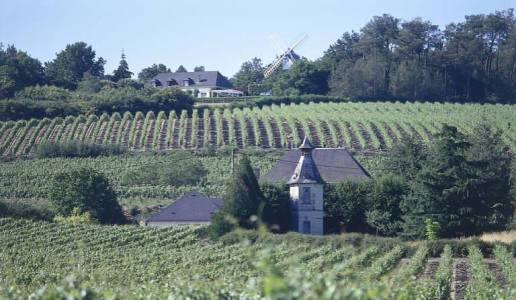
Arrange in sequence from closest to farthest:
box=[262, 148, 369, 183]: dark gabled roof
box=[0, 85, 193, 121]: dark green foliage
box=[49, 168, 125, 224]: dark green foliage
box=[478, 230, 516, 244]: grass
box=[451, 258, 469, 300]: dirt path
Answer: box=[451, 258, 469, 300]: dirt path, box=[478, 230, 516, 244]: grass, box=[49, 168, 125, 224]: dark green foliage, box=[262, 148, 369, 183]: dark gabled roof, box=[0, 85, 193, 121]: dark green foliage

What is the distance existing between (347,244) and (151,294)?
24121 millimetres

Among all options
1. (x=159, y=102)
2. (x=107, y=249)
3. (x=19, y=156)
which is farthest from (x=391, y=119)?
(x=107, y=249)

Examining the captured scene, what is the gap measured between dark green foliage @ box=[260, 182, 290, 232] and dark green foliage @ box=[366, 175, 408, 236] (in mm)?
3601

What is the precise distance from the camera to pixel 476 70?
320 feet

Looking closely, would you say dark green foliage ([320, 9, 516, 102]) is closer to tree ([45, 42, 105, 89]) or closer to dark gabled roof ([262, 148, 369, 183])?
tree ([45, 42, 105, 89])

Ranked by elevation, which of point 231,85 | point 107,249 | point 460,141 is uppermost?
point 231,85

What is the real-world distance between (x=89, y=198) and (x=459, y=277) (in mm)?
23471

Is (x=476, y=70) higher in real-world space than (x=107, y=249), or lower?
higher

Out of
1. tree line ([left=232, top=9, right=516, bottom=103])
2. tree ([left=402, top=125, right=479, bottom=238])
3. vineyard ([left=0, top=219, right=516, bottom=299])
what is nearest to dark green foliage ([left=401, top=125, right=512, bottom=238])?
tree ([left=402, top=125, right=479, bottom=238])

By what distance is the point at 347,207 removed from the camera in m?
46.9

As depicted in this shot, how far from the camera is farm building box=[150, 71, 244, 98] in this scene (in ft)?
359

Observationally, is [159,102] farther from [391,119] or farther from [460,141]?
[460,141]

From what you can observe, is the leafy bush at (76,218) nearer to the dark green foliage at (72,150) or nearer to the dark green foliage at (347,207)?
the dark green foliage at (347,207)

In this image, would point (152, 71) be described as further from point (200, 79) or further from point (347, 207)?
point (347, 207)
